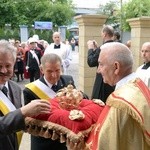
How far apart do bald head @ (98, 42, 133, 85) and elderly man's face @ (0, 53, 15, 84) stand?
2.16ft

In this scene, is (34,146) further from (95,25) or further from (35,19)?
(35,19)

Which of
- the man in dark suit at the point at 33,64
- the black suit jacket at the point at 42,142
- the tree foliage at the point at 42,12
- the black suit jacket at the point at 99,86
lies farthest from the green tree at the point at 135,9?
the black suit jacket at the point at 42,142

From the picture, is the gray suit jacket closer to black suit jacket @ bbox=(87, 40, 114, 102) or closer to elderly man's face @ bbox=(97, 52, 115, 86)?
elderly man's face @ bbox=(97, 52, 115, 86)

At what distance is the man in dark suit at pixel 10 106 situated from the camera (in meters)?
2.12

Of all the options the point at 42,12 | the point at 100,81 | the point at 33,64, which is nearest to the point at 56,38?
the point at 33,64

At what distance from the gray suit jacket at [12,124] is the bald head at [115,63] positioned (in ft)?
2.33

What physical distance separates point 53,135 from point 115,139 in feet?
1.84

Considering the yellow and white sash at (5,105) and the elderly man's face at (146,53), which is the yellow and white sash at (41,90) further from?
the elderly man's face at (146,53)

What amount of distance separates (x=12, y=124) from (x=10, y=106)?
16.4 inches

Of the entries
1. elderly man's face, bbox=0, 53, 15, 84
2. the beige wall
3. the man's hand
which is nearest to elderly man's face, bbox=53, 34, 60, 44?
the beige wall

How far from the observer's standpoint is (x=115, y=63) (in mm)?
2412

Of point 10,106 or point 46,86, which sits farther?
point 46,86

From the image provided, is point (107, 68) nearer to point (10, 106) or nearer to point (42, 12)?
point (10, 106)

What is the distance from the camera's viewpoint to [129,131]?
6.54 ft
